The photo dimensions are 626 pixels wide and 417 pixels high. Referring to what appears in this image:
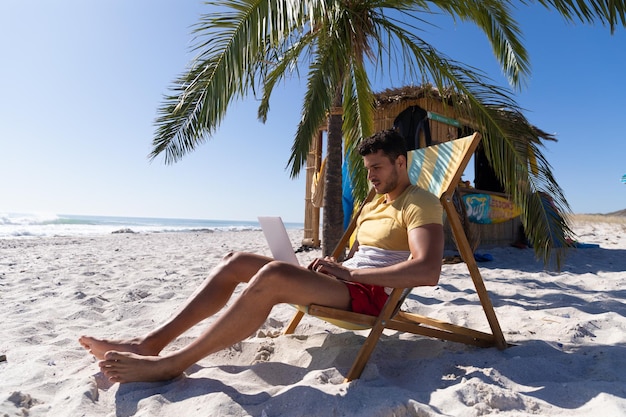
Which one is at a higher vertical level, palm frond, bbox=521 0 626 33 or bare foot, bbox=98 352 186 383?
palm frond, bbox=521 0 626 33

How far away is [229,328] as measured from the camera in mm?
1715

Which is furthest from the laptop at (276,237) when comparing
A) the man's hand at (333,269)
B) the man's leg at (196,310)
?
the man's hand at (333,269)

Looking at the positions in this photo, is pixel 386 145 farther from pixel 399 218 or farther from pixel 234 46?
pixel 234 46

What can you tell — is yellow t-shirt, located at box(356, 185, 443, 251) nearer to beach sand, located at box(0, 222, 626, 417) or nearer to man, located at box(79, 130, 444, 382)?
man, located at box(79, 130, 444, 382)

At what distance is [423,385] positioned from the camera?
1.76 meters

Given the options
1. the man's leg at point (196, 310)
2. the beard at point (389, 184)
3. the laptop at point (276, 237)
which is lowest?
the man's leg at point (196, 310)

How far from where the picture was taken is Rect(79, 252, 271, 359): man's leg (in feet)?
6.29

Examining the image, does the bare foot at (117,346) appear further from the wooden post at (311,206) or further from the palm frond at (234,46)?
the wooden post at (311,206)

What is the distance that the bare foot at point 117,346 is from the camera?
1897mm

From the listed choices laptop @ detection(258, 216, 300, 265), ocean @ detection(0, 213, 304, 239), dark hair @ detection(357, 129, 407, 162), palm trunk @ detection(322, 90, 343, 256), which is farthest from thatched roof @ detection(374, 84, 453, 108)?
ocean @ detection(0, 213, 304, 239)

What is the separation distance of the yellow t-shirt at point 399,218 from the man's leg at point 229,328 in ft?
1.74

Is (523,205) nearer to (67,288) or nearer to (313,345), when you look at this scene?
(313,345)

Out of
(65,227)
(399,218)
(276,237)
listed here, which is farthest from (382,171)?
(65,227)

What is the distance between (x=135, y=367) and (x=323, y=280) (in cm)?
88
